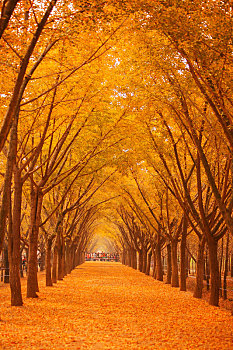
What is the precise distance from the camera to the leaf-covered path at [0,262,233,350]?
26.4 ft

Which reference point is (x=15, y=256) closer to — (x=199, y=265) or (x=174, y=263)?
(x=199, y=265)

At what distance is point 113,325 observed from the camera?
10133 millimetres

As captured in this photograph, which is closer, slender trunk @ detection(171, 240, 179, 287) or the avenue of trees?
the avenue of trees

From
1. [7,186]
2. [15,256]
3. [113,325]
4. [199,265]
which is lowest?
[113,325]

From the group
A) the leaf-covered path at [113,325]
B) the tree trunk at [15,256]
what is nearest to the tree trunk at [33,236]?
the leaf-covered path at [113,325]

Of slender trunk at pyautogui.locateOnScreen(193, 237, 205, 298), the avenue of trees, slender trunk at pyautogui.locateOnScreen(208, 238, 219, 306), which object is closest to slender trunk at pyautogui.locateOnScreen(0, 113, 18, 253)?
the avenue of trees

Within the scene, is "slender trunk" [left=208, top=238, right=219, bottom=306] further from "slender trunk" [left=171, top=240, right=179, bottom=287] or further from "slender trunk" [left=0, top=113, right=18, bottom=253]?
"slender trunk" [left=0, top=113, right=18, bottom=253]

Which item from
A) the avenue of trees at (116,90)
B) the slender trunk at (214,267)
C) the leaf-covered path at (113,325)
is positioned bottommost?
the leaf-covered path at (113,325)

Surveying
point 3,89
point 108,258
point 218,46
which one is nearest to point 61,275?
point 3,89

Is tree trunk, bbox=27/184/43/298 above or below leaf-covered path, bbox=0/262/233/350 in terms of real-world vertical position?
above

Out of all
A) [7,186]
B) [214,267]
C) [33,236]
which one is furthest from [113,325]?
[33,236]

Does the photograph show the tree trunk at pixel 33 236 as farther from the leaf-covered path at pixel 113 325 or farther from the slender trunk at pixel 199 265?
the slender trunk at pixel 199 265

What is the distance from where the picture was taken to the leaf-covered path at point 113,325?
8.05 meters

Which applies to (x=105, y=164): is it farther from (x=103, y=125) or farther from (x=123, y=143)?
(x=103, y=125)
